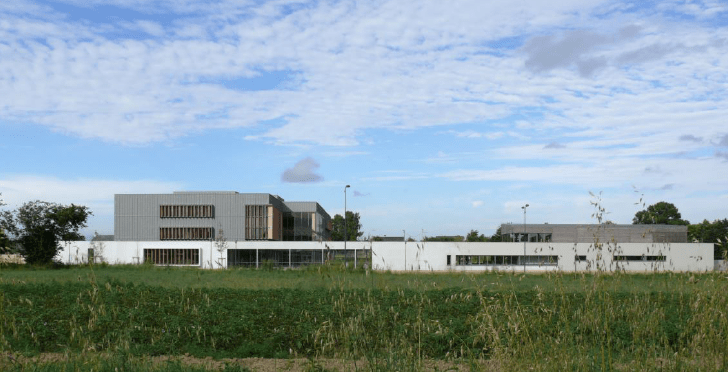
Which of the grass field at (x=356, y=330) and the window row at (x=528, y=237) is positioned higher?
the grass field at (x=356, y=330)

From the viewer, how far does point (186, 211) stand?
70750mm

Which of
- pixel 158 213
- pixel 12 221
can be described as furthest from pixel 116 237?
pixel 12 221

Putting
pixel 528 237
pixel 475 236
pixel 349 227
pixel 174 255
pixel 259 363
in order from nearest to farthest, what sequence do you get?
pixel 259 363 → pixel 174 255 → pixel 528 237 → pixel 475 236 → pixel 349 227

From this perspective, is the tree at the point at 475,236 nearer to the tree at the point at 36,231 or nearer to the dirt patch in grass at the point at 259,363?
the tree at the point at 36,231

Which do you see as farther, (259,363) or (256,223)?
(256,223)

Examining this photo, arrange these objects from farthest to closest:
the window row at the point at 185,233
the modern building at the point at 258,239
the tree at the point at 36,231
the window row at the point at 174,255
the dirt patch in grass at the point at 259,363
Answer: the window row at the point at 185,233
the window row at the point at 174,255
the modern building at the point at 258,239
the tree at the point at 36,231
the dirt patch in grass at the point at 259,363

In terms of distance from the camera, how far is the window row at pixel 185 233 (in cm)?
7075

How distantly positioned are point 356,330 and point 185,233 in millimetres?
69455

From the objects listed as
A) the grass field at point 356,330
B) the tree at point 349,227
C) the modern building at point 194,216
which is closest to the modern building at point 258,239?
the modern building at point 194,216

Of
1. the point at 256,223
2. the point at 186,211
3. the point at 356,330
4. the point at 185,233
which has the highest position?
the point at 186,211

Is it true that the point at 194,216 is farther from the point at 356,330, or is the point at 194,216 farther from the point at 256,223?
the point at 356,330

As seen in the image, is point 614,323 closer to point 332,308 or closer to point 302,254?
point 332,308

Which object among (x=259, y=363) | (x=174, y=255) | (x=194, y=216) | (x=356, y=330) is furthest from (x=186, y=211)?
(x=356, y=330)

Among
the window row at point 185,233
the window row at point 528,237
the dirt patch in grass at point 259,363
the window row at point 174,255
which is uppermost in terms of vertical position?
the dirt patch in grass at point 259,363
